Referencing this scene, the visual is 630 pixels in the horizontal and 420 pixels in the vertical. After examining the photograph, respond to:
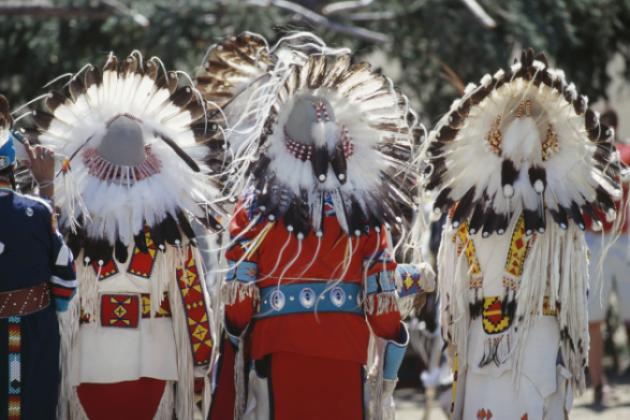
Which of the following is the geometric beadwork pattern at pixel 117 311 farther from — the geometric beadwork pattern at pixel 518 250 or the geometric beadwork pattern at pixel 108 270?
the geometric beadwork pattern at pixel 518 250

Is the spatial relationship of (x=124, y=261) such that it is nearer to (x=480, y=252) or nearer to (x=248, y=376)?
(x=248, y=376)

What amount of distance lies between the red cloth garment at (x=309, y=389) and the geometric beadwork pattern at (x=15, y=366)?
965 mm

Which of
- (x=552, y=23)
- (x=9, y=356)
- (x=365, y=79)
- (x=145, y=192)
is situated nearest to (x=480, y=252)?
(x=365, y=79)

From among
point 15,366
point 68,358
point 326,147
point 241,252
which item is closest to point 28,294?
point 15,366

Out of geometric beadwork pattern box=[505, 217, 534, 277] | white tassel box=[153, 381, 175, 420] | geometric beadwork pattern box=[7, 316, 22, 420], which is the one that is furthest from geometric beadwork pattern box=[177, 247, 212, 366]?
geometric beadwork pattern box=[505, 217, 534, 277]

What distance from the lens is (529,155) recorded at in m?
5.15

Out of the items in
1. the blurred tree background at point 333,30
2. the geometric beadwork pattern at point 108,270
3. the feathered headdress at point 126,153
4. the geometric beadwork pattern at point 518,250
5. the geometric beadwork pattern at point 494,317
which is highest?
the blurred tree background at point 333,30

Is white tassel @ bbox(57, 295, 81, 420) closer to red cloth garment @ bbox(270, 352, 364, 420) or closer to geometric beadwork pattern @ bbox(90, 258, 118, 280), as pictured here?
geometric beadwork pattern @ bbox(90, 258, 118, 280)

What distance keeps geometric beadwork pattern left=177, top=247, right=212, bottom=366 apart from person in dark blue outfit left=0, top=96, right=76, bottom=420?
583 millimetres

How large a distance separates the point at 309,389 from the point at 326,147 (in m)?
0.94

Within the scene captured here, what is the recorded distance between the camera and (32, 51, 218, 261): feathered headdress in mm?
4848

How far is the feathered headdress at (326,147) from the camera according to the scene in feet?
15.6

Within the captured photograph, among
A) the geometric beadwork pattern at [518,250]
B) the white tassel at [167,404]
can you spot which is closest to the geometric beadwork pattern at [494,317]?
the geometric beadwork pattern at [518,250]

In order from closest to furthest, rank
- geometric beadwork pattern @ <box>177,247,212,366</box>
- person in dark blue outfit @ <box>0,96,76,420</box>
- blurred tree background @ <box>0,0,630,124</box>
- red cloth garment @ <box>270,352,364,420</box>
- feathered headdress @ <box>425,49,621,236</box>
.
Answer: person in dark blue outfit @ <box>0,96,76,420</box>
red cloth garment @ <box>270,352,364,420</box>
geometric beadwork pattern @ <box>177,247,212,366</box>
feathered headdress @ <box>425,49,621,236</box>
blurred tree background @ <box>0,0,630,124</box>
